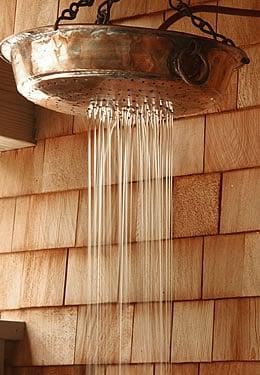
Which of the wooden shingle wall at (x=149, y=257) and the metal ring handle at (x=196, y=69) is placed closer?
the metal ring handle at (x=196, y=69)

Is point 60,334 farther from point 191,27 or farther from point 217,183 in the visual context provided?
point 191,27

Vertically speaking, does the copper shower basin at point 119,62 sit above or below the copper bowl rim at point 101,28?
below

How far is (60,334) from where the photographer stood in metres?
2.34

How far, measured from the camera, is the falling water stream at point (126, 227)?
85.0 inches

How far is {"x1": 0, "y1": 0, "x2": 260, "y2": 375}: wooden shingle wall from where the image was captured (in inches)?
82.0

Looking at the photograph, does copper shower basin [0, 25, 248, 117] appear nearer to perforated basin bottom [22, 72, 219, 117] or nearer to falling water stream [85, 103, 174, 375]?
perforated basin bottom [22, 72, 219, 117]

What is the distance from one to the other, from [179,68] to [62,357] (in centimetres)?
102

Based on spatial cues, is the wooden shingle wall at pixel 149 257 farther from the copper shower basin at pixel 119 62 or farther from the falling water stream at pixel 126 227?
the copper shower basin at pixel 119 62

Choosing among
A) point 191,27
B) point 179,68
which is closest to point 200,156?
point 191,27

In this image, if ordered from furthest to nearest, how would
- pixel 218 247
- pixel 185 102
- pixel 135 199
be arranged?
pixel 135 199
pixel 218 247
pixel 185 102

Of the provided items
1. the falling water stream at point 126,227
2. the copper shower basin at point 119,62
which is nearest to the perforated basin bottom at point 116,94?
the copper shower basin at point 119,62

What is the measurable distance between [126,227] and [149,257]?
104 millimetres

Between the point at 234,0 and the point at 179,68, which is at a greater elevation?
the point at 234,0

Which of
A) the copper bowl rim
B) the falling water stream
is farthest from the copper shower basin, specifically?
the falling water stream
